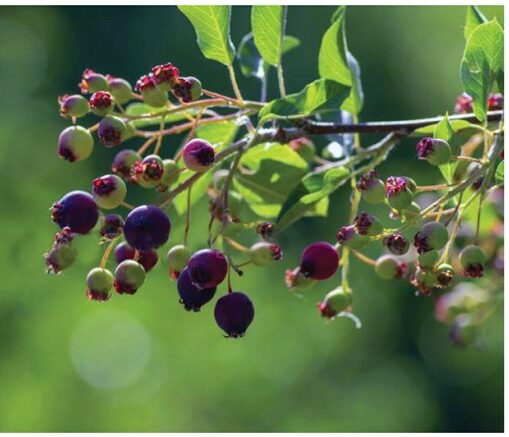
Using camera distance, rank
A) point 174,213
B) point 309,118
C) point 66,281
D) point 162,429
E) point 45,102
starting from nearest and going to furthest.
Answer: point 309,118 → point 174,213 → point 162,429 → point 66,281 → point 45,102

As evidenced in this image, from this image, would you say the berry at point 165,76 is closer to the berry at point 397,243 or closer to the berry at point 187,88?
the berry at point 187,88

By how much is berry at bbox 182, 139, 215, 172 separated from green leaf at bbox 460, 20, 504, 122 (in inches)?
13.9

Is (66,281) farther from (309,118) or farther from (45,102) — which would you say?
(309,118)

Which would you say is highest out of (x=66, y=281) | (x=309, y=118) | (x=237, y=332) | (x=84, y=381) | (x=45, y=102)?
(x=309, y=118)

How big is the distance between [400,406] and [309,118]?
7943 millimetres

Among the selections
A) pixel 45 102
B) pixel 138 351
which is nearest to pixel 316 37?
pixel 45 102

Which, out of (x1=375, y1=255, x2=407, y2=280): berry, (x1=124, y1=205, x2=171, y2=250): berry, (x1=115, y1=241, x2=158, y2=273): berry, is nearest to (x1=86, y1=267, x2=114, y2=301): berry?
(x1=115, y1=241, x2=158, y2=273): berry

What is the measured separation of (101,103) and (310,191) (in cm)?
33

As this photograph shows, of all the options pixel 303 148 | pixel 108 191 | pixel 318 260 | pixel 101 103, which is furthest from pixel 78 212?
pixel 303 148

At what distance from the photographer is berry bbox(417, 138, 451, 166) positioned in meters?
1.21

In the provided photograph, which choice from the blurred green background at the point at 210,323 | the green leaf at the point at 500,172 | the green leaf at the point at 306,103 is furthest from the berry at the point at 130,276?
the blurred green background at the point at 210,323

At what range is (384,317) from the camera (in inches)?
371

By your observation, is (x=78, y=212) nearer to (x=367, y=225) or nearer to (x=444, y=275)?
(x=367, y=225)

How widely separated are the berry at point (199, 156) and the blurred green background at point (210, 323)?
4.33m
